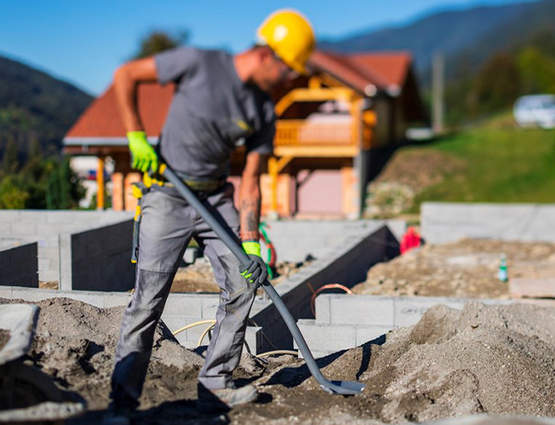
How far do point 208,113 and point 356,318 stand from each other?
318 centimetres

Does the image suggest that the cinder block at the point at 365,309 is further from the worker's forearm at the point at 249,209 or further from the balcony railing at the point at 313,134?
the balcony railing at the point at 313,134

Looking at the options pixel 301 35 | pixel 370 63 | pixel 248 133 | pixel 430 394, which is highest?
pixel 370 63

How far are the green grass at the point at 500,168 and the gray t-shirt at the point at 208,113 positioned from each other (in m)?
21.2

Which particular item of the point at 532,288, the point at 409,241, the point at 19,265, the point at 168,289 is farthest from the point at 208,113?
the point at 409,241

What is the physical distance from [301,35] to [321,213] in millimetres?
21213

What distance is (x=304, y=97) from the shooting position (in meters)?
24.5

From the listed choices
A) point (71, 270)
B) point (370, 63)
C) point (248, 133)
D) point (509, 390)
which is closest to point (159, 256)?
point (248, 133)

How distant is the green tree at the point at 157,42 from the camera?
43.5m

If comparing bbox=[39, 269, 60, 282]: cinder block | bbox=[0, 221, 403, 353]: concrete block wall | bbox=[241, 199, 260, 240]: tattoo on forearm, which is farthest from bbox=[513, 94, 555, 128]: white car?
bbox=[241, 199, 260, 240]: tattoo on forearm

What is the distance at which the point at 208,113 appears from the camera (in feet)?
13.6

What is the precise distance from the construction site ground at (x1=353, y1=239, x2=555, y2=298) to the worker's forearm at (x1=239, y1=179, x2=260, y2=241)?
213 inches

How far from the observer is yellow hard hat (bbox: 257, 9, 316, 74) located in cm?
404

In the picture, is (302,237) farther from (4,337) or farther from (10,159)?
(10,159)

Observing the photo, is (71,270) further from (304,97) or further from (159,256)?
(304,97)
